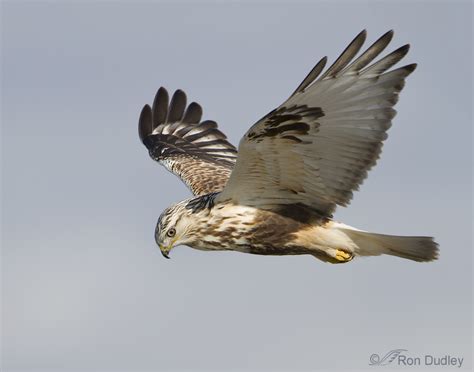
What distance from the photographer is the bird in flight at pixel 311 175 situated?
9.52m

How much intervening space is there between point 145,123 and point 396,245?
16.8 feet

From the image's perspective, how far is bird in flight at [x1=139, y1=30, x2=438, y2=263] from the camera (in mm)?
9516

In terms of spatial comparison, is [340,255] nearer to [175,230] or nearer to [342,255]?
[342,255]

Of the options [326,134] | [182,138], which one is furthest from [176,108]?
[326,134]

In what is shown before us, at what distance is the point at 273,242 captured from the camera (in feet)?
34.2

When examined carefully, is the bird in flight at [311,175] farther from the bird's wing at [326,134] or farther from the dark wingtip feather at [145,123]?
the dark wingtip feather at [145,123]

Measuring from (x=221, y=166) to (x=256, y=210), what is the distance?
115 inches

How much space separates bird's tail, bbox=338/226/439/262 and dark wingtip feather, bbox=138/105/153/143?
15.3 ft

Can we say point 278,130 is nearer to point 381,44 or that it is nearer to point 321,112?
point 321,112

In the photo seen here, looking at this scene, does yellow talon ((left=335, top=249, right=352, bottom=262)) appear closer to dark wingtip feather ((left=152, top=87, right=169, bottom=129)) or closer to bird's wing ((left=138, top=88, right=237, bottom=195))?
bird's wing ((left=138, top=88, right=237, bottom=195))

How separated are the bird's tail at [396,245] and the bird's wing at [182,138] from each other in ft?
9.57

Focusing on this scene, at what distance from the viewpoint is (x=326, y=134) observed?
9.78m

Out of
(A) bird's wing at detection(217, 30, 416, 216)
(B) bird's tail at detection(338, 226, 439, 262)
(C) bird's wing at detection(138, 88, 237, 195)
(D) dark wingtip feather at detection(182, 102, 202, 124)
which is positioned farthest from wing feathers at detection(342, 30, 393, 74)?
(D) dark wingtip feather at detection(182, 102, 202, 124)

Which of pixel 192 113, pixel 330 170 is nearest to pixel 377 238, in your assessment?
pixel 330 170
